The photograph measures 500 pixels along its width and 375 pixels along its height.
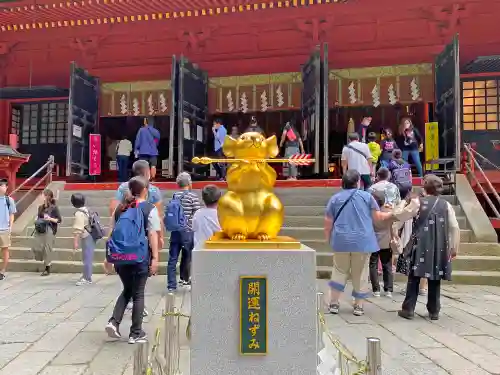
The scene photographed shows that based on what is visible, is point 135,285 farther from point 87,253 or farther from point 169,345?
point 87,253

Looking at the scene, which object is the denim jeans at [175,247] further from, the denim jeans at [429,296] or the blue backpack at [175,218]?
the denim jeans at [429,296]

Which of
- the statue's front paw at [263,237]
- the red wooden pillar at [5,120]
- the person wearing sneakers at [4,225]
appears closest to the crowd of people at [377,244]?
the statue's front paw at [263,237]

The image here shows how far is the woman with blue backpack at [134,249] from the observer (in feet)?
11.7

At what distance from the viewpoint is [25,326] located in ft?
14.1

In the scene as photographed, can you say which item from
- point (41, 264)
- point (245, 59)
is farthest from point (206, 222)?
point (245, 59)

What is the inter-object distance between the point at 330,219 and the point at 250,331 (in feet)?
8.14

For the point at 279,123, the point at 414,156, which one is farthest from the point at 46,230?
the point at 279,123

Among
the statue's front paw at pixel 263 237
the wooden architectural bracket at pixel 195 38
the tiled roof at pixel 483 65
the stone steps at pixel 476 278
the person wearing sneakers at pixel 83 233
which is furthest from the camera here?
the wooden architectural bracket at pixel 195 38

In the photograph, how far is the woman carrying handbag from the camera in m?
6.88

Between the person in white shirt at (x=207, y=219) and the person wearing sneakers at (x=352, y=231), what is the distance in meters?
1.29

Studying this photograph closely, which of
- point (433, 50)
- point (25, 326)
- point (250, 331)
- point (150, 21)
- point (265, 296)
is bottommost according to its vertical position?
point (25, 326)

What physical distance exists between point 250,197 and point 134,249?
5.07 ft

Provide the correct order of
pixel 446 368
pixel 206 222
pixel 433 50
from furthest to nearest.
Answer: pixel 433 50, pixel 206 222, pixel 446 368

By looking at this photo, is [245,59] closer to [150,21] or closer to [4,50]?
[150,21]
